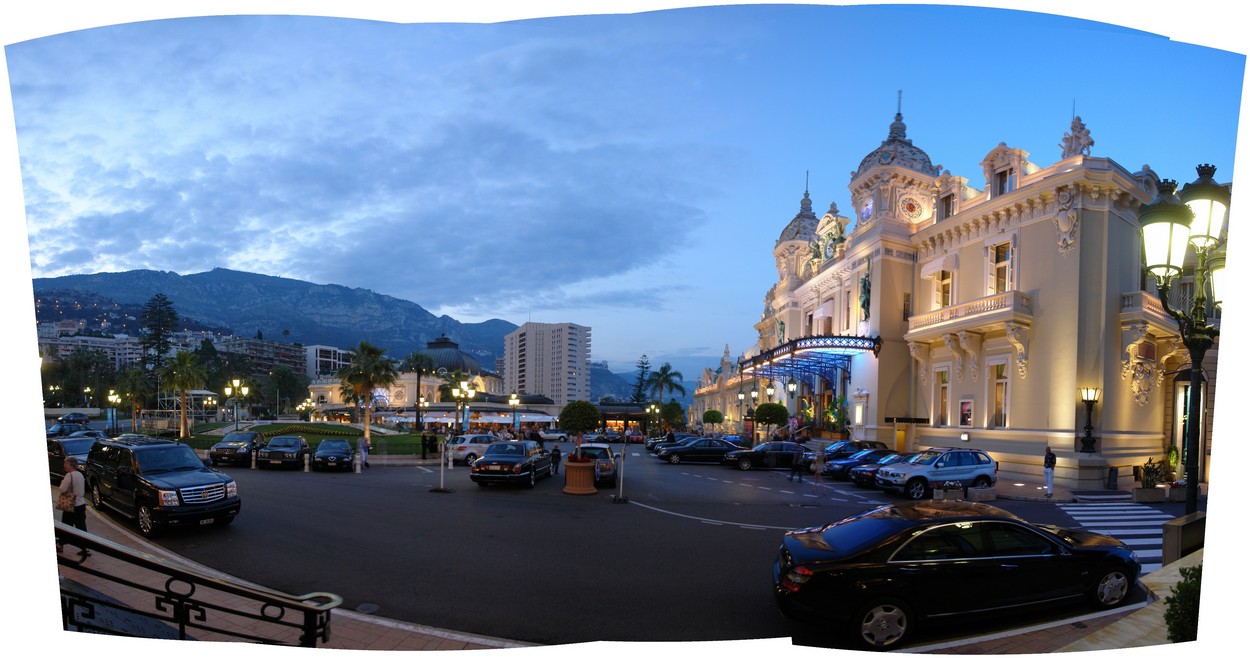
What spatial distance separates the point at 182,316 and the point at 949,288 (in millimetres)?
30755

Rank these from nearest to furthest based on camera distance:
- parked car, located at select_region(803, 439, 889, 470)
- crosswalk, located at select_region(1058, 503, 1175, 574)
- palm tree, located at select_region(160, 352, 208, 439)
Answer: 1. crosswalk, located at select_region(1058, 503, 1175, 574)
2. parked car, located at select_region(803, 439, 889, 470)
3. palm tree, located at select_region(160, 352, 208, 439)

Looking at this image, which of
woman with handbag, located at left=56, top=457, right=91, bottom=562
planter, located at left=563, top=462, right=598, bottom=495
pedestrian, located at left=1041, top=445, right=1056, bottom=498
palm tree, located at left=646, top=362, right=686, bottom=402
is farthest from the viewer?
palm tree, located at left=646, top=362, right=686, bottom=402

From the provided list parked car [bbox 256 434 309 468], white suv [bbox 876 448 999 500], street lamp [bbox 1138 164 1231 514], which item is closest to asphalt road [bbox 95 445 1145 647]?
white suv [bbox 876 448 999 500]

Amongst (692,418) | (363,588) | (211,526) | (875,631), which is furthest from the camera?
(692,418)

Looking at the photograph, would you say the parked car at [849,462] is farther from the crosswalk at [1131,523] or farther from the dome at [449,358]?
the dome at [449,358]

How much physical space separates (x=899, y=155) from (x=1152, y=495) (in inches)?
820

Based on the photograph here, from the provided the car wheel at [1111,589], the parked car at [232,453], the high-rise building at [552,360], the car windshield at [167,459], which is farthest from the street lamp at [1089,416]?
the high-rise building at [552,360]

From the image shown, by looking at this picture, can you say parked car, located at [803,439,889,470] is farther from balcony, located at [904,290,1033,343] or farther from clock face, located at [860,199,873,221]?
clock face, located at [860,199,873,221]

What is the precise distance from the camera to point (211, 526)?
1138 centimetres

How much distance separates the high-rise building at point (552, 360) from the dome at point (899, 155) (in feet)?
72.0

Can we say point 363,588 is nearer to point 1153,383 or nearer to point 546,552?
point 546,552

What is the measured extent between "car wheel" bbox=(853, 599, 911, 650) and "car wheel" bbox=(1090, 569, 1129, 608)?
281cm

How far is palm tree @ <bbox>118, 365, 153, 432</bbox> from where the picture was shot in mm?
41219

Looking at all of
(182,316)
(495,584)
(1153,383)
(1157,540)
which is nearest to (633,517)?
(495,584)
